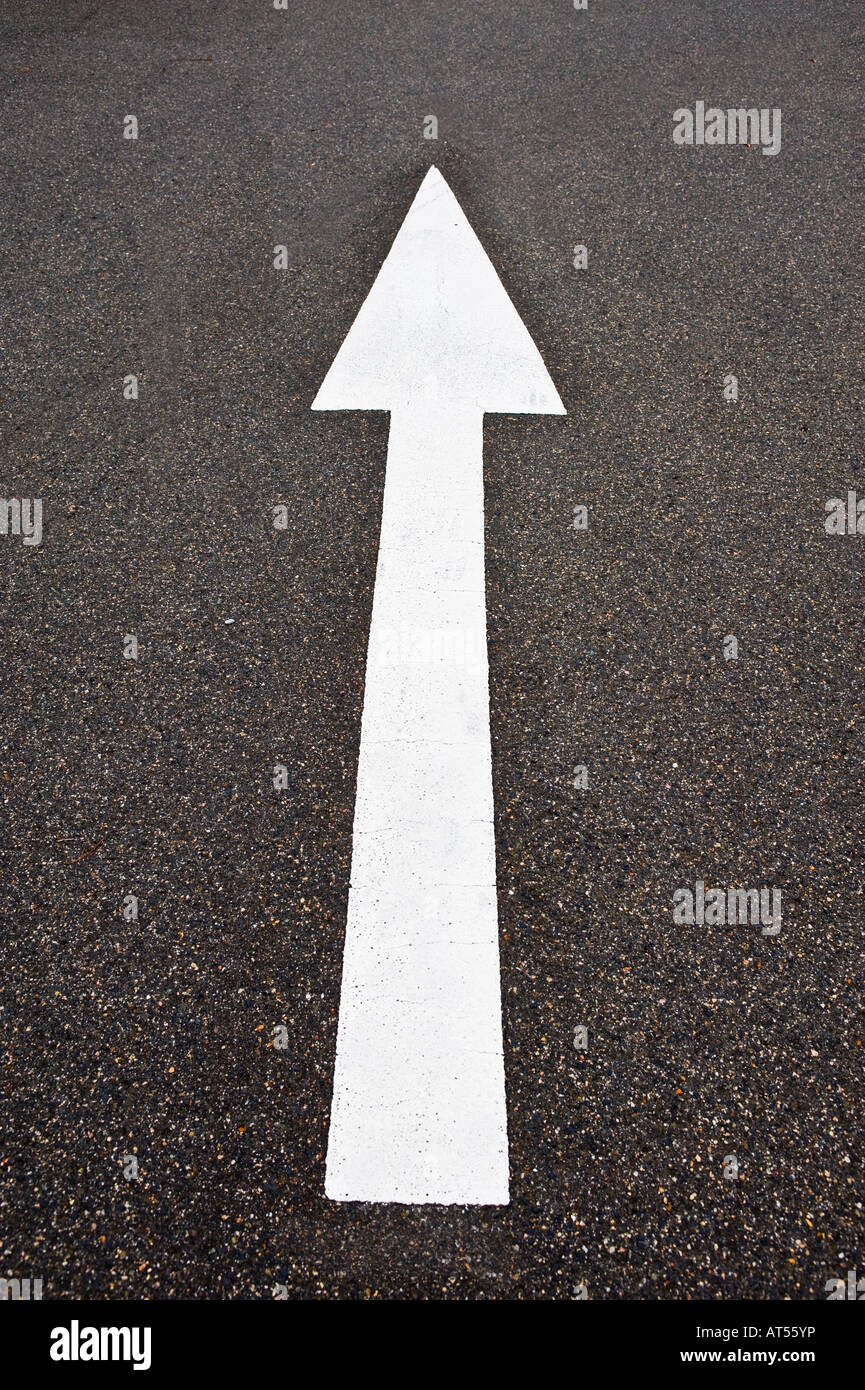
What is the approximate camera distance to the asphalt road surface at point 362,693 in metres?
2.13

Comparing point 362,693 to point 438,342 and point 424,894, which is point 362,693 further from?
point 438,342

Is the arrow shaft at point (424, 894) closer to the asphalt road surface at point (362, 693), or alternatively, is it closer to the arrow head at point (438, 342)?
the asphalt road surface at point (362, 693)

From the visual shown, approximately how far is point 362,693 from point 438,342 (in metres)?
2.05

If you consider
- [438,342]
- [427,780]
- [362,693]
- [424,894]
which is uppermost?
[438,342]

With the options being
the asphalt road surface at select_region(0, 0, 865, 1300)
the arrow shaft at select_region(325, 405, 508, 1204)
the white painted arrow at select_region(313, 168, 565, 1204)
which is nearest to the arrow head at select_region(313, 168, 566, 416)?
the white painted arrow at select_region(313, 168, 565, 1204)

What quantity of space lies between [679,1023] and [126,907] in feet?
4.81

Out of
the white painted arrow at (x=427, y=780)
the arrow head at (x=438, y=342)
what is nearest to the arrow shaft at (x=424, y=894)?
the white painted arrow at (x=427, y=780)

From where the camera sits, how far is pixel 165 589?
3395 mm

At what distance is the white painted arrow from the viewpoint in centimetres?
223

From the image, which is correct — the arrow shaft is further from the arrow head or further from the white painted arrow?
the arrow head

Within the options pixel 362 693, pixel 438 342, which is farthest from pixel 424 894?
pixel 438 342

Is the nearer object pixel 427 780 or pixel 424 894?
pixel 424 894

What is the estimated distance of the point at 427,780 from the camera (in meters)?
2.88
